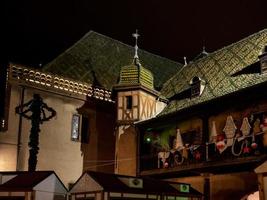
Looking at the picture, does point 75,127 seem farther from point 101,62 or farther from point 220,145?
point 220,145

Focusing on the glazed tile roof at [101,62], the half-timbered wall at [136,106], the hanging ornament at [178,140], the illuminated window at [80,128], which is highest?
the glazed tile roof at [101,62]

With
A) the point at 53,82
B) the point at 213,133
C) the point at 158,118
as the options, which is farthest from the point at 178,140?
the point at 53,82

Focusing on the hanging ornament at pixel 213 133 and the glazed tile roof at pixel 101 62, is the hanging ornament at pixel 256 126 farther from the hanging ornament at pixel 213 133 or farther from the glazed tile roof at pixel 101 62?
the glazed tile roof at pixel 101 62

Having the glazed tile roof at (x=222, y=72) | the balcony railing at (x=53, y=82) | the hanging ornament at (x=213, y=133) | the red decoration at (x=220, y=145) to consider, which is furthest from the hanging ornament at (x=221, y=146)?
the balcony railing at (x=53, y=82)

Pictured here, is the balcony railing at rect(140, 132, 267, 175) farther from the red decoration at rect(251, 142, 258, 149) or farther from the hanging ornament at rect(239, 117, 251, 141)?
the hanging ornament at rect(239, 117, 251, 141)

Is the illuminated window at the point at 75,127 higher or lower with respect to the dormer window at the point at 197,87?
lower

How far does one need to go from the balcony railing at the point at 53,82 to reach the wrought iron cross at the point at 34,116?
119cm

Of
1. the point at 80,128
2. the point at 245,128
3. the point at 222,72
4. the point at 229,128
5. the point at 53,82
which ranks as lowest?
the point at 245,128

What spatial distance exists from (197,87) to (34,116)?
32.2ft

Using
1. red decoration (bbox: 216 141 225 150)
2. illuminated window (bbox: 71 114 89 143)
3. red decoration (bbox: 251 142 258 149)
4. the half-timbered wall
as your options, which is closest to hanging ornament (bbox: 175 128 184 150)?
red decoration (bbox: 216 141 225 150)

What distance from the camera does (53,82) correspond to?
27.2 m

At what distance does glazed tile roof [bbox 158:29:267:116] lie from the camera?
22766mm

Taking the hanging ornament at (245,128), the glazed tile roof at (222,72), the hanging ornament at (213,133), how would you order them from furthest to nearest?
the glazed tile roof at (222,72)
the hanging ornament at (213,133)
the hanging ornament at (245,128)

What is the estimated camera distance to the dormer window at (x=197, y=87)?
25.0 metres
